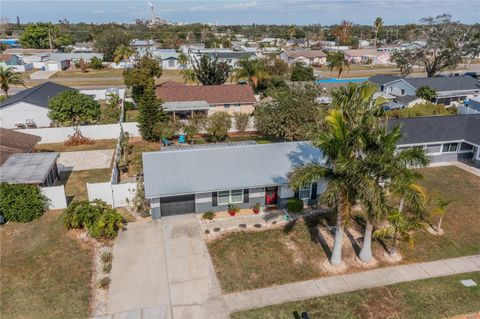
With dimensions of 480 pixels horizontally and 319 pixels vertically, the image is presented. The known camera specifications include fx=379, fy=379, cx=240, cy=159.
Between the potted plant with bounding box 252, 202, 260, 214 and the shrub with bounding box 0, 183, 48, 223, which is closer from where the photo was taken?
the shrub with bounding box 0, 183, 48, 223

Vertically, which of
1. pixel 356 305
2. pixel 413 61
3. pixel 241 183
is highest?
pixel 413 61

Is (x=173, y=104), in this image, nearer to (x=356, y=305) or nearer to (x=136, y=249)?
(x=136, y=249)

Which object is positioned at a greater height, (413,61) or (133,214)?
(413,61)

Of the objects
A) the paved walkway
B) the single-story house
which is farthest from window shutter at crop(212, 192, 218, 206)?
the single-story house

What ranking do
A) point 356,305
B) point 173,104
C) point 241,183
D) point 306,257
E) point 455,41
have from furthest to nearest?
point 455,41
point 173,104
point 241,183
point 306,257
point 356,305

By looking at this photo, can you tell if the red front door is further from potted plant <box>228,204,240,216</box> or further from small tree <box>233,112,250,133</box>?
small tree <box>233,112,250,133</box>

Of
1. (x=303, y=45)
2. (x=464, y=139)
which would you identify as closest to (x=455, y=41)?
(x=464, y=139)
